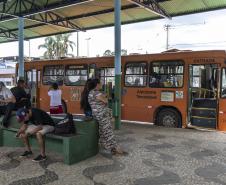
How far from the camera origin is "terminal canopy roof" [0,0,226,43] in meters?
13.2

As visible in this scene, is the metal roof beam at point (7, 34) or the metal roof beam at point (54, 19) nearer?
the metal roof beam at point (54, 19)

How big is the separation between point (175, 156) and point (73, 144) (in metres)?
2.20

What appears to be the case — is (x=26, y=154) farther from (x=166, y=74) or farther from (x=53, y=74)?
(x=53, y=74)

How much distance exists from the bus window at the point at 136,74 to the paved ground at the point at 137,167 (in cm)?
372

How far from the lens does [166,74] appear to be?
37.7 ft

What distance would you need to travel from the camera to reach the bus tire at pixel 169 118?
37.2 feet

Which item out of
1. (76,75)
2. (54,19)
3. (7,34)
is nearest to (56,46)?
(7,34)

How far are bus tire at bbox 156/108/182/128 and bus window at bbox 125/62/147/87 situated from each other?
1.21 metres

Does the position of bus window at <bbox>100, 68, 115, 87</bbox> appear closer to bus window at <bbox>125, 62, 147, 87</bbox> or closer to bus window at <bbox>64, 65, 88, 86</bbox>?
bus window at <bbox>125, 62, 147, 87</bbox>

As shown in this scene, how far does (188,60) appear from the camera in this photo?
1102 centimetres

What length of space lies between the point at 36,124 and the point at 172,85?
18.5 feet

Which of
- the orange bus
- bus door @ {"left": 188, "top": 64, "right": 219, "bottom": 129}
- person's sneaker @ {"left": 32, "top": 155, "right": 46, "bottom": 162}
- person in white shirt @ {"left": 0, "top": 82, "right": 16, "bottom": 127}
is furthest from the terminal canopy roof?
person's sneaker @ {"left": 32, "top": 155, "right": 46, "bottom": 162}

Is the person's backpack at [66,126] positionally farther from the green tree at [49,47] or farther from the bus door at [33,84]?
the green tree at [49,47]

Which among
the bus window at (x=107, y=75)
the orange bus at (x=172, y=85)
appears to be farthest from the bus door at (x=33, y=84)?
the bus window at (x=107, y=75)
